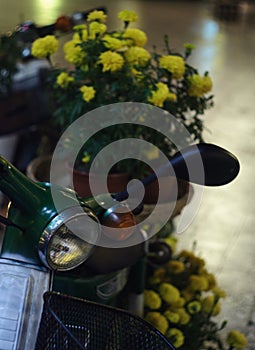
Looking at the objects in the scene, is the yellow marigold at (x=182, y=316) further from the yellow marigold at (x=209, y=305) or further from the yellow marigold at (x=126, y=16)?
the yellow marigold at (x=126, y=16)

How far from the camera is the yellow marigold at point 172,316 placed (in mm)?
1739

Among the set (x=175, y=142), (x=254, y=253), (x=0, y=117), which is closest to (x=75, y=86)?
(x=175, y=142)

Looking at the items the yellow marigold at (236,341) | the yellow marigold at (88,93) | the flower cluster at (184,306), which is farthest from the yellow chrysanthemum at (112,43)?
the yellow marigold at (236,341)

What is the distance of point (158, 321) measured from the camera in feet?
5.57

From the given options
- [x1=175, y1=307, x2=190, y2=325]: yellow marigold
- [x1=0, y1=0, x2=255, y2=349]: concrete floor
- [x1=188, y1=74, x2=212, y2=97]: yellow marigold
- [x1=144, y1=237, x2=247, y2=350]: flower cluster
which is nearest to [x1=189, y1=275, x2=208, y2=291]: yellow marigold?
[x1=144, y1=237, x2=247, y2=350]: flower cluster

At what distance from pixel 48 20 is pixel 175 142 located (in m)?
4.82

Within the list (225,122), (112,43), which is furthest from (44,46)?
(225,122)

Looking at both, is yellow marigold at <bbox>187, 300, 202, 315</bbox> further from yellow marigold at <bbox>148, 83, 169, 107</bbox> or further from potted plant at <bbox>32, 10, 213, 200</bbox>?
yellow marigold at <bbox>148, 83, 169, 107</bbox>

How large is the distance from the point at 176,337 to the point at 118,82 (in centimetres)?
71

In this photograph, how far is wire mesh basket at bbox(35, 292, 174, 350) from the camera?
2.78 feet

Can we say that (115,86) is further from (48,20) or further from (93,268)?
(48,20)

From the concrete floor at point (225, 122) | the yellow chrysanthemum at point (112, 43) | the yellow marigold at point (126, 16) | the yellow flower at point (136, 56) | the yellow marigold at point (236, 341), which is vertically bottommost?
the concrete floor at point (225, 122)

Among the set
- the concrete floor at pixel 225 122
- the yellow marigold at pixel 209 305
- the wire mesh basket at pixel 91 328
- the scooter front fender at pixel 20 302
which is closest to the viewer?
the wire mesh basket at pixel 91 328

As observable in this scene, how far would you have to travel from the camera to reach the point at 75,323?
0.90 meters
